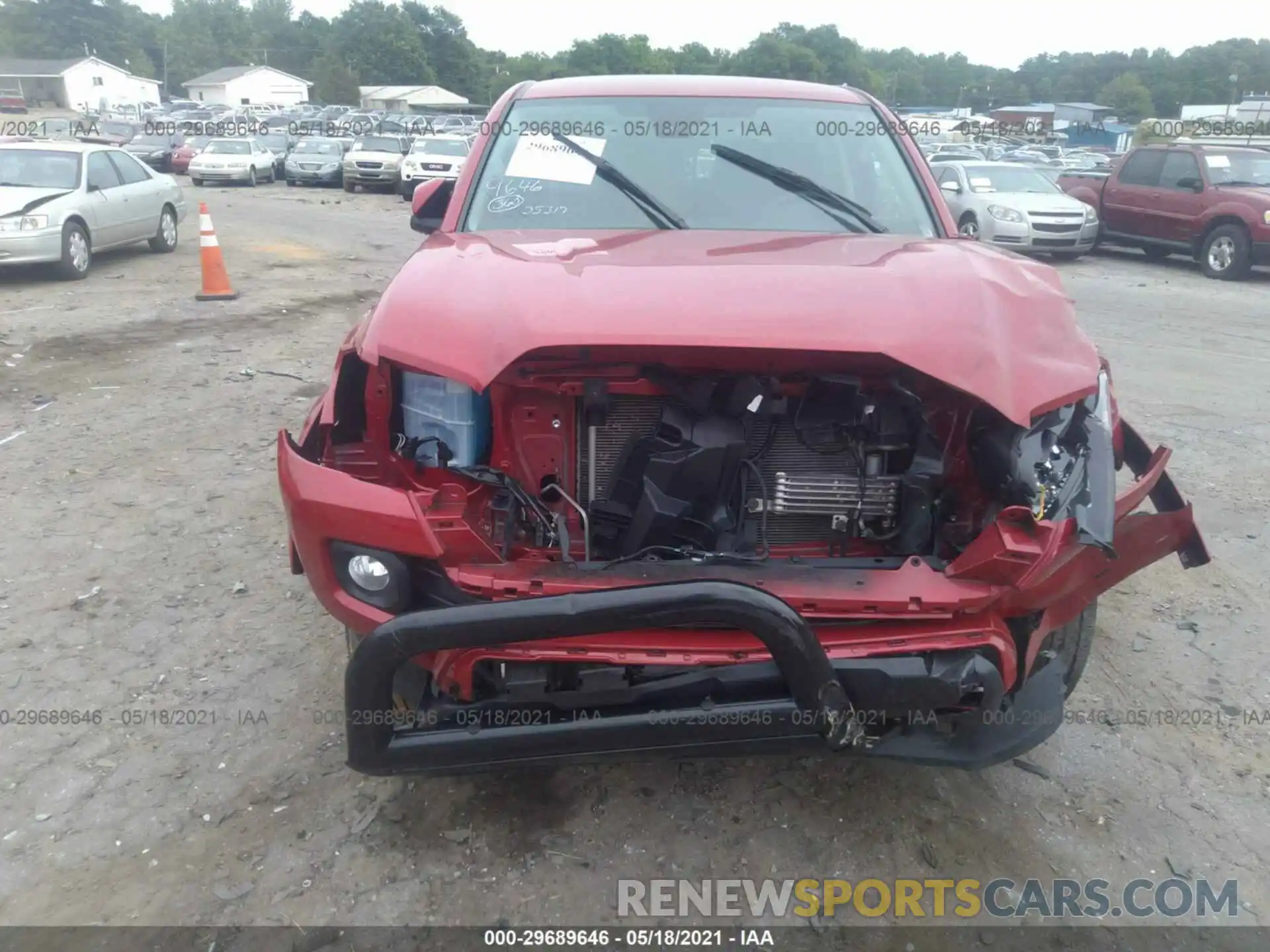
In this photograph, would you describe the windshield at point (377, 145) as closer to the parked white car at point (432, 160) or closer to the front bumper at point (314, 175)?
the front bumper at point (314, 175)

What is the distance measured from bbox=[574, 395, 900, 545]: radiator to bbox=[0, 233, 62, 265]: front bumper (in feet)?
32.1

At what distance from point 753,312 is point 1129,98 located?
253 ft

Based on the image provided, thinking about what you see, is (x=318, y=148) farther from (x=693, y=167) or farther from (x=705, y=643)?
(x=705, y=643)

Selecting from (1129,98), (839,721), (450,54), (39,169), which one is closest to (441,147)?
(39,169)

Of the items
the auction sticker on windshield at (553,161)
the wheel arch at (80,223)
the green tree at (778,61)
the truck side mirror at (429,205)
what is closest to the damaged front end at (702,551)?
the auction sticker on windshield at (553,161)

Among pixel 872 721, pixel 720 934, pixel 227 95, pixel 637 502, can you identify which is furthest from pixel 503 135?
pixel 227 95

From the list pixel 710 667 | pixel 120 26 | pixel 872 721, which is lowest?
pixel 872 721

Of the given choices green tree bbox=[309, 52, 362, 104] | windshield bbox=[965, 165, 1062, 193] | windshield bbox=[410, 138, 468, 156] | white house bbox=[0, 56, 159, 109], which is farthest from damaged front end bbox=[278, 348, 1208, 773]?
white house bbox=[0, 56, 159, 109]

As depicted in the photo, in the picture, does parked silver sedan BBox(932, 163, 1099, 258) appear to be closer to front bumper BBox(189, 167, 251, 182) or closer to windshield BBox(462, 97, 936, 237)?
windshield BBox(462, 97, 936, 237)

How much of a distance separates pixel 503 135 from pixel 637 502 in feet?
6.85

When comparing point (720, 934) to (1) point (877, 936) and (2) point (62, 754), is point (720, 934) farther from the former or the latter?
(2) point (62, 754)

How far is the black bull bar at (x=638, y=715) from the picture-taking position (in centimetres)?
206

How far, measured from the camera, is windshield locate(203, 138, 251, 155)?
25391 mm

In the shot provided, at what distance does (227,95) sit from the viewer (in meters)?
83.8
